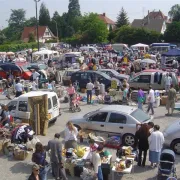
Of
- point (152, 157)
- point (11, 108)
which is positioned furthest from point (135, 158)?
point (11, 108)

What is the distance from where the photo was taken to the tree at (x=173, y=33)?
65875mm

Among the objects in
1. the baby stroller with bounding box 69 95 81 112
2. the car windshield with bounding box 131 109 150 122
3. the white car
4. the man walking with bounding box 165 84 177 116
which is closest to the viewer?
the white car

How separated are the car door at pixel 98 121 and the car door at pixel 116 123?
8.3 inches

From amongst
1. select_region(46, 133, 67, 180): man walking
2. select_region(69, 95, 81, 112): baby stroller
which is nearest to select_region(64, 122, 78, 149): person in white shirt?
select_region(46, 133, 67, 180): man walking

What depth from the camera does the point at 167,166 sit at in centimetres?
970

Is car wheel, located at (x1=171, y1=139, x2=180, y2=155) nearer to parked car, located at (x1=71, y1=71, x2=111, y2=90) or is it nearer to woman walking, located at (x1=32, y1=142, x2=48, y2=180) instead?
woman walking, located at (x1=32, y1=142, x2=48, y2=180)

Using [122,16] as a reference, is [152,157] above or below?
below

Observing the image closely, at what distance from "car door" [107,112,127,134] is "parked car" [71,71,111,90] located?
10.7 m

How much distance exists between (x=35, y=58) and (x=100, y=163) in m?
34.1

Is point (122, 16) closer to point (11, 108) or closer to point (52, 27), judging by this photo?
point (52, 27)

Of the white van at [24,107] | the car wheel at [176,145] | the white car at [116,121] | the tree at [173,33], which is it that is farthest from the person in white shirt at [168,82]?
the tree at [173,33]

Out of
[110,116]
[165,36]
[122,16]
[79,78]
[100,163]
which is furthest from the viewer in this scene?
[122,16]

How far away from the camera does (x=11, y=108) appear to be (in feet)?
51.8

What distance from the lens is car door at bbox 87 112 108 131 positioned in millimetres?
13609
